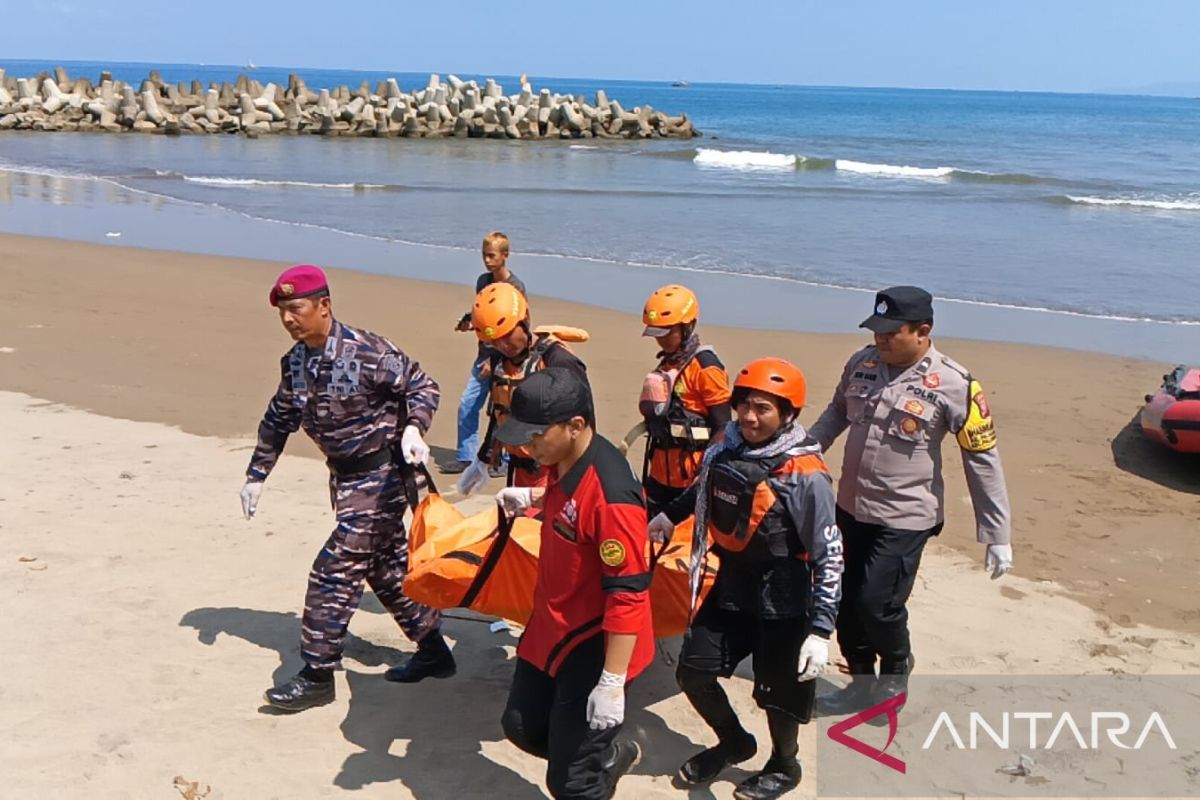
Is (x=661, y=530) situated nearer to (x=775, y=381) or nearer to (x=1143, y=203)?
(x=775, y=381)

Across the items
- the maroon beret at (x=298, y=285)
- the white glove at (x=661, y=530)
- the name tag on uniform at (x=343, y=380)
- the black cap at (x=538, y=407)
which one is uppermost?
the maroon beret at (x=298, y=285)

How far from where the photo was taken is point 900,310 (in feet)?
14.8

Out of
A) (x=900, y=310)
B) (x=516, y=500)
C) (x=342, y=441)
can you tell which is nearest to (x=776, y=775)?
(x=516, y=500)

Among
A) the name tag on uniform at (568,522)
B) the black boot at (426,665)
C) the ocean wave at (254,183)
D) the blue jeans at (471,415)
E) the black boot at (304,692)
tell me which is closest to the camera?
the name tag on uniform at (568,522)

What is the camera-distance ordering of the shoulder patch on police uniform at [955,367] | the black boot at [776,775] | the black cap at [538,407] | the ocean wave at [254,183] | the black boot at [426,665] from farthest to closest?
the ocean wave at [254,183] < the black boot at [426,665] < the shoulder patch on police uniform at [955,367] < the black boot at [776,775] < the black cap at [538,407]

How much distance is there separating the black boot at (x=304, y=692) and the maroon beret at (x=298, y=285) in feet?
5.35

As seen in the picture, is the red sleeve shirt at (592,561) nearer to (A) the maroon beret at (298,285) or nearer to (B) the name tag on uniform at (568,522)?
(B) the name tag on uniform at (568,522)

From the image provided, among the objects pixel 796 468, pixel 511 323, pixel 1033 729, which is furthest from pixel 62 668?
pixel 1033 729

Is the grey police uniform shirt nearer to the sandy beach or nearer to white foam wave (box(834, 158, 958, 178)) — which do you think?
the sandy beach

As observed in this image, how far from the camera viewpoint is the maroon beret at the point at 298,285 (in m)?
4.58

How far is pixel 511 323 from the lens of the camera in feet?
16.5

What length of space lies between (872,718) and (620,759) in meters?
1.39

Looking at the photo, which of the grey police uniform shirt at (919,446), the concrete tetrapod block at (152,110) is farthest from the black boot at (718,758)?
the concrete tetrapod block at (152,110)

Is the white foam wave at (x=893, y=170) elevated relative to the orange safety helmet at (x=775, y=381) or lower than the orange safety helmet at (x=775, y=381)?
elevated
